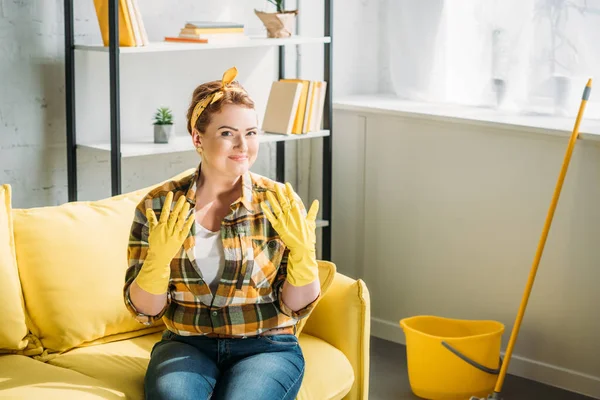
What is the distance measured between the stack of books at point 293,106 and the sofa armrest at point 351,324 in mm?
1066

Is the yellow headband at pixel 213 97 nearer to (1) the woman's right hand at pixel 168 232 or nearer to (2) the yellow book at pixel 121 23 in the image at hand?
(1) the woman's right hand at pixel 168 232

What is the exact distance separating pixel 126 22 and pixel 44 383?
1.25 meters

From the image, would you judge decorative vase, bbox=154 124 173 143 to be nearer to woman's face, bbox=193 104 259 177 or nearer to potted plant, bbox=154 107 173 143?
potted plant, bbox=154 107 173 143

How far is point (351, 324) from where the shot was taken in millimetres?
2566

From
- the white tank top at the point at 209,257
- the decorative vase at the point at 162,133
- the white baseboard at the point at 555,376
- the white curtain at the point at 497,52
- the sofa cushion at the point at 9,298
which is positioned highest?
the white curtain at the point at 497,52

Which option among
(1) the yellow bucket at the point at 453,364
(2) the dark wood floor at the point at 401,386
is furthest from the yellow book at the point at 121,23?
(2) the dark wood floor at the point at 401,386

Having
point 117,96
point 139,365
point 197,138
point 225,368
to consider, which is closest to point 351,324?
point 225,368

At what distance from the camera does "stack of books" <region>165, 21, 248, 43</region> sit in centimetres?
322

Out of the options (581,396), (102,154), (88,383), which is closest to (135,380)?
(88,383)

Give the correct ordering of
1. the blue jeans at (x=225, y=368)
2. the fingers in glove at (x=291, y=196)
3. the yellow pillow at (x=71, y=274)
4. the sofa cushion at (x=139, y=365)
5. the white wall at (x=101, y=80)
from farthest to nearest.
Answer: the white wall at (x=101, y=80) < the yellow pillow at (x=71, y=274) < the sofa cushion at (x=139, y=365) < the fingers in glove at (x=291, y=196) < the blue jeans at (x=225, y=368)

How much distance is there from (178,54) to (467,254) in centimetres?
130

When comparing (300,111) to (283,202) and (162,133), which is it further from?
(283,202)

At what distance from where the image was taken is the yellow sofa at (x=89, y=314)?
238 cm

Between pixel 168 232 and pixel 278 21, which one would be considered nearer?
pixel 168 232
